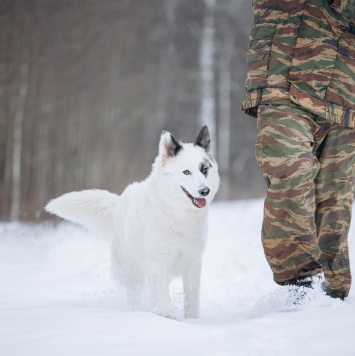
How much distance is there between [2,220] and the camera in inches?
288

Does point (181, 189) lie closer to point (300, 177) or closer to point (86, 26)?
point (300, 177)

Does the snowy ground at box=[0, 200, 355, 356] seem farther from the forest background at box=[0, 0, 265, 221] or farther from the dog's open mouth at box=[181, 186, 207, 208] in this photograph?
the forest background at box=[0, 0, 265, 221]

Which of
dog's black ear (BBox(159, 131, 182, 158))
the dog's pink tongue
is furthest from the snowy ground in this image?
dog's black ear (BBox(159, 131, 182, 158))

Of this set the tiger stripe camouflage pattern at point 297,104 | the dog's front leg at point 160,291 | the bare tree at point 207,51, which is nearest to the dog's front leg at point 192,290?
the dog's front leg at point 160,291

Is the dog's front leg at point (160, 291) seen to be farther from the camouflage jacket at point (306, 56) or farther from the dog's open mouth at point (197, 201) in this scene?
the camouflage jacket at point (306, 56)

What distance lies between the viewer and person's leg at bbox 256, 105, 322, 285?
2.73 meters

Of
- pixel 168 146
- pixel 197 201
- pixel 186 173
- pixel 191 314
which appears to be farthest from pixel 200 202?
pixel 191 314

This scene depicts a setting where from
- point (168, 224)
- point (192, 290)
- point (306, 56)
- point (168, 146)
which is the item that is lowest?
point (192, 290)

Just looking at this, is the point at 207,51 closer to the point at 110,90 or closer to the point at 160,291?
the point at 110,90

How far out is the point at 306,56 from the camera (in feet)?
9.18

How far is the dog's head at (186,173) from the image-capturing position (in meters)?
3.25

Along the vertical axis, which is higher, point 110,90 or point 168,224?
point 110,90

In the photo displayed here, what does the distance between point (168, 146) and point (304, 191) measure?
3.65 feet

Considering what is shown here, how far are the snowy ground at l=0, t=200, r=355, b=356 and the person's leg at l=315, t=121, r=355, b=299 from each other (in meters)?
0.19
